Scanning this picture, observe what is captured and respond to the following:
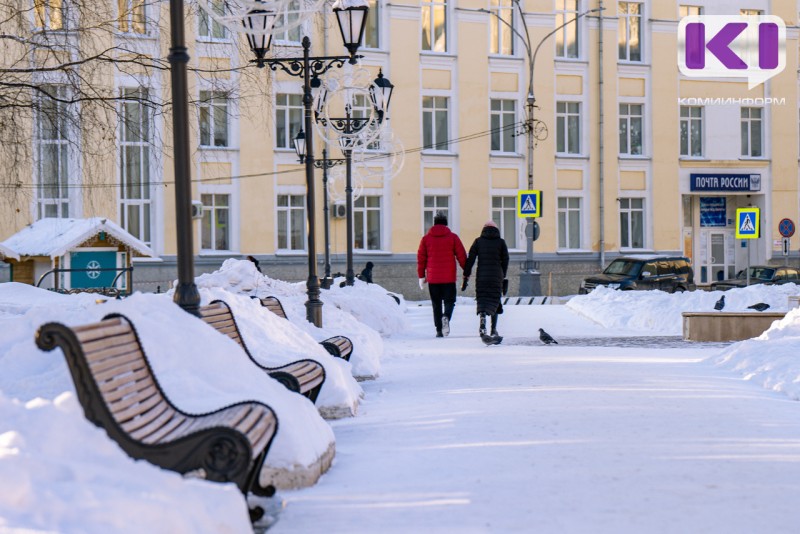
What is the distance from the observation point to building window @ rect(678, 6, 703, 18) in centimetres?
4516

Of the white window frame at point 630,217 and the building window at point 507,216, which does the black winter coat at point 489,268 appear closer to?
the building window at point 507,216

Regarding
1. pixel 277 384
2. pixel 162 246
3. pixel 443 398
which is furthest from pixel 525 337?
pixel 162 246

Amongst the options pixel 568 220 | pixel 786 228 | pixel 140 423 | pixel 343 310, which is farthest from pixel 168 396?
pixel 568 220

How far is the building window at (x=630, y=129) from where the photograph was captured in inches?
1752

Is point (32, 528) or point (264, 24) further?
point (264, 24)

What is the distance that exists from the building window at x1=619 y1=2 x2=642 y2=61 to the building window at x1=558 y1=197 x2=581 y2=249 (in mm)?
5721

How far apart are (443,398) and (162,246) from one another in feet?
96.1

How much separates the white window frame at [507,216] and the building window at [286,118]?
7519 millimetres

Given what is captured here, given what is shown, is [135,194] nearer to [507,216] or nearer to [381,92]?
[507,216]

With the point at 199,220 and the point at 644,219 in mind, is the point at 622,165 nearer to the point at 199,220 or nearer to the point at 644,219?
the point at 644,219

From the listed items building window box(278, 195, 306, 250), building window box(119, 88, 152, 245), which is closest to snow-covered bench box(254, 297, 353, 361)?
building window box(119, 88, 152, 245)

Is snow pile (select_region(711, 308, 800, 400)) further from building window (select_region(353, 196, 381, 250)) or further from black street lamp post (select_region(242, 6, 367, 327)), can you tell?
building window (select_region(353, 196, 381, 250))

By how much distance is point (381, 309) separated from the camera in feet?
67.5

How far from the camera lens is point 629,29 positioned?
44.6 meters
